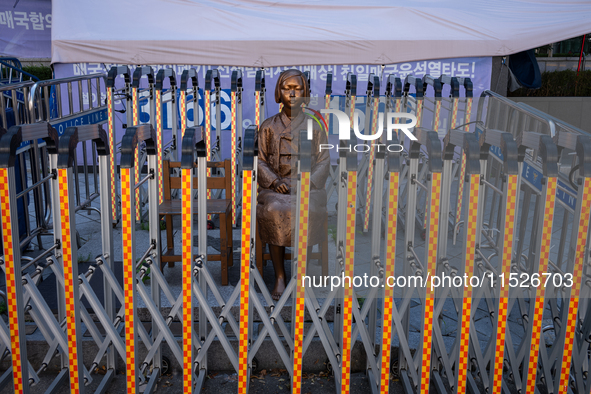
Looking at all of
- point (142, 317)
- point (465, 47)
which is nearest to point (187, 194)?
point (142, 317)

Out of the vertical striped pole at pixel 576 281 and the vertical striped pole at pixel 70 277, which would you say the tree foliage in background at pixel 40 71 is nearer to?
the vertical striped pole at pixel 70 277

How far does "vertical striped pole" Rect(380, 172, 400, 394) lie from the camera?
2.45m

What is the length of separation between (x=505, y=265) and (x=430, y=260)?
1.11 feet

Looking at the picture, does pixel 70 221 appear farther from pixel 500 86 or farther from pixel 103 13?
pixel 500 86

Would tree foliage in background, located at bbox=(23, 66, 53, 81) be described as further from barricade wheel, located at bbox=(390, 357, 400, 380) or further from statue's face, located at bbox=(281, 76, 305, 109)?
barricade wheel, located at bbox=(390, 357, 400, 380)

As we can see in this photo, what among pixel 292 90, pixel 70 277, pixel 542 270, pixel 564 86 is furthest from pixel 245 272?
pixel 564 86

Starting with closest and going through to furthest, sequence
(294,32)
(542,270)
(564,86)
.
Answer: (542,270) → (294,32) → (564,86)

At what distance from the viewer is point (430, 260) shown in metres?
2.49

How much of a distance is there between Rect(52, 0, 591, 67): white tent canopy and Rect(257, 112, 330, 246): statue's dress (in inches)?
164

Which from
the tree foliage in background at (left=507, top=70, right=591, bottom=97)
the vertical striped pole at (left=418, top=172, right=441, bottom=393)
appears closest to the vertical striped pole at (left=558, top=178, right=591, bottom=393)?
the vertical striped pole at (left=418, top=172, right=441, bottom=393)

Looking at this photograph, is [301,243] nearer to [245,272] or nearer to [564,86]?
[245,272]

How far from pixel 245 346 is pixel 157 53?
6078mm

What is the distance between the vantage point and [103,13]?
7996mm

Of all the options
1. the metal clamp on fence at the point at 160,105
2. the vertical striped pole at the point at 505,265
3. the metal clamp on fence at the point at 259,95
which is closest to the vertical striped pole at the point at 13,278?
the vertical striped pole at the point at 505,265
